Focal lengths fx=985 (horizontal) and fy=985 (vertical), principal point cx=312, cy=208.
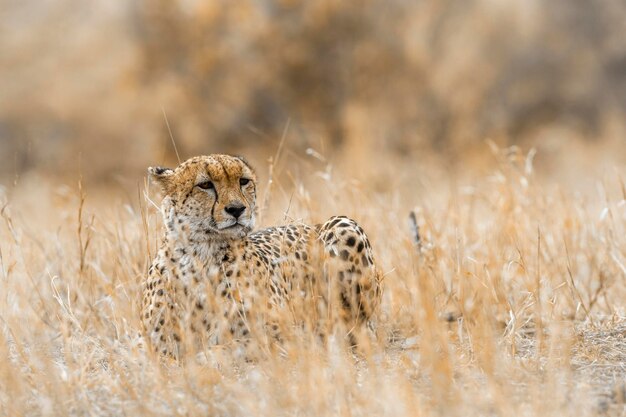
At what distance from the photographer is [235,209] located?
3.39 meters

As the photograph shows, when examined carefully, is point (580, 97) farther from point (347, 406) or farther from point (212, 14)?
A: point (347, 406)

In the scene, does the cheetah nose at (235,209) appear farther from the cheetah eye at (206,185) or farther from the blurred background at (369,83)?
the blurred background at (369,83)

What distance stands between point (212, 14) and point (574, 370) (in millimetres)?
9203

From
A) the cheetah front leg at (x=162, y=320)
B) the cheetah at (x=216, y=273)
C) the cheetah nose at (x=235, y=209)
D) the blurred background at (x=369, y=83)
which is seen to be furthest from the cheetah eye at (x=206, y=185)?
→ the blurred background at (x=369, y=83)

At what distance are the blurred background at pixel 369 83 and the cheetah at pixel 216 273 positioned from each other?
21.4 ft

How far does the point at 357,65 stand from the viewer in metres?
11.7

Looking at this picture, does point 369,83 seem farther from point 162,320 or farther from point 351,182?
point 162,320

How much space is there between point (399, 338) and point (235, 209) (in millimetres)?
889

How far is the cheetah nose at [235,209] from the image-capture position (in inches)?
133

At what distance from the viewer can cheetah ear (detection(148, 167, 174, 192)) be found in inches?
141

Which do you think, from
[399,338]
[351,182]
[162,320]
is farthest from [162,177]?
[351,182]

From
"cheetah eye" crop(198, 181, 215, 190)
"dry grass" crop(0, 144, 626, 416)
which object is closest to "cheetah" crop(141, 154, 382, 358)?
"cheetah eye" crop(198, 181, 215, 190)

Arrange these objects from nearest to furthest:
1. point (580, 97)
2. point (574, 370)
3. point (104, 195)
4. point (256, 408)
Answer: point (256, 408) → point (574, 370) → point (104, 195) → point (580, 97)

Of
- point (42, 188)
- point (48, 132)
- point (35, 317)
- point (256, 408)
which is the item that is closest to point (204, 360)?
point (256, 408)
